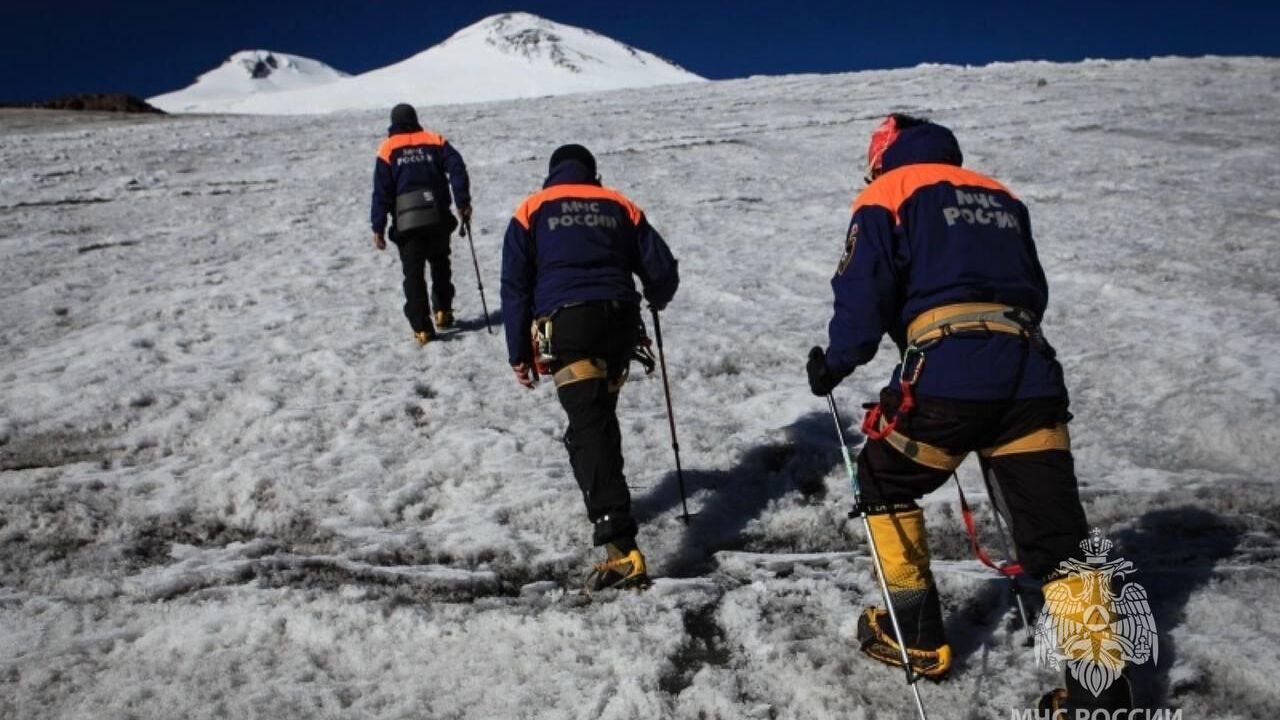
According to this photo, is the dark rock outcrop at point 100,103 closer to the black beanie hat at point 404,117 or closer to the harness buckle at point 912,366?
the black beanie hat at point 404,117

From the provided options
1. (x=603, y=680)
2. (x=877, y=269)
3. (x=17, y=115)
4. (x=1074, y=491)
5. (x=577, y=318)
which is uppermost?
(x=17, y=115)

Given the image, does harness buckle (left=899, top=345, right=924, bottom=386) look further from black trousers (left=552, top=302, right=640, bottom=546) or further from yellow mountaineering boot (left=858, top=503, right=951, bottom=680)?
Result: black trousers (left=552, top=302, right=640, bottom=546)

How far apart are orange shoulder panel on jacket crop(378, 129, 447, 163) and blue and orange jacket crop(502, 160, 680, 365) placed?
415 centimetres

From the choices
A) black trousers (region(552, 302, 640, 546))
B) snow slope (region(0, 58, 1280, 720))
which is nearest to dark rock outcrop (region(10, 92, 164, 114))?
snow slope (region(0, 58, 1280, 720))

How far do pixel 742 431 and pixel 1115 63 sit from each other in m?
27.7

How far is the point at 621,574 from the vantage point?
4.12m

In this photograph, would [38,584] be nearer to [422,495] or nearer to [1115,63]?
[422,495]

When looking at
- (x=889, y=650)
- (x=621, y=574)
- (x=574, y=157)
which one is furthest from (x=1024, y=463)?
(x=574, y=157)

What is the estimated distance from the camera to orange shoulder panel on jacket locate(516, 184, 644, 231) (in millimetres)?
4676

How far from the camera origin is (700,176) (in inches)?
609

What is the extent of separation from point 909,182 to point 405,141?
6406 mm

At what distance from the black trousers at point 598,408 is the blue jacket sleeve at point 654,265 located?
329 mm

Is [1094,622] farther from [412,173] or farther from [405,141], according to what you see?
[405,141]

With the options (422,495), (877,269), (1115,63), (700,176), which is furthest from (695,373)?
(1115,63)
